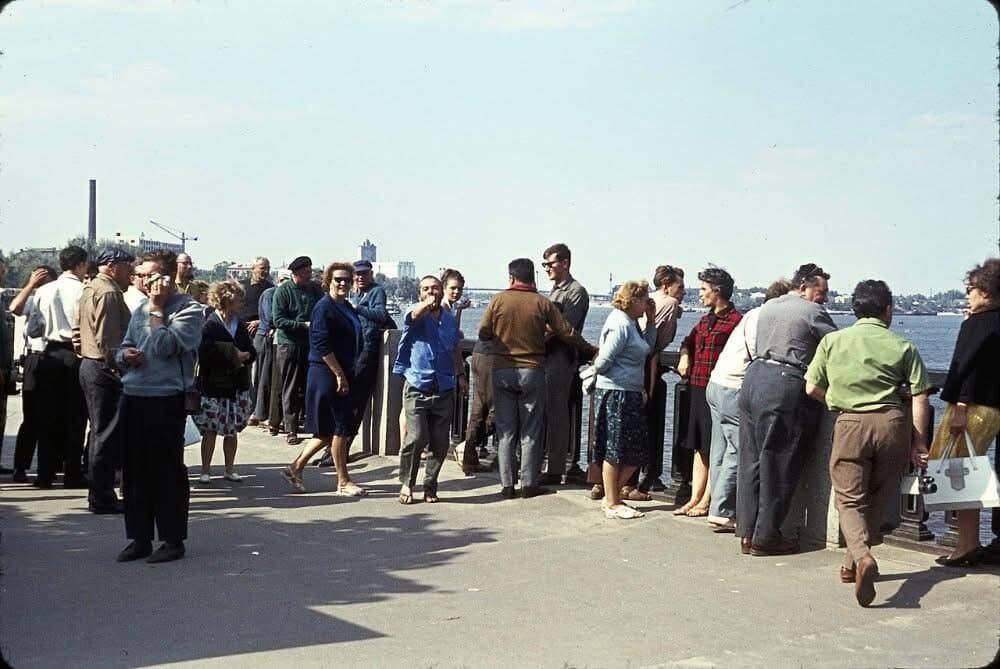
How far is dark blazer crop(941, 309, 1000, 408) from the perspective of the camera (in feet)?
24.8

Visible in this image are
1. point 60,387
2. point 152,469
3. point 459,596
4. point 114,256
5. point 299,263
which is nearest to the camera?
point 459,596

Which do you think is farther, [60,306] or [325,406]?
[325,406]

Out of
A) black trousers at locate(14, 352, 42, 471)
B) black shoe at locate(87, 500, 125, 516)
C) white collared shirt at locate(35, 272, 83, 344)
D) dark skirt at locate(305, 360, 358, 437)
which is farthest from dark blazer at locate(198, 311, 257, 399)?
black shoe at locate(87, 500, 125, 516)

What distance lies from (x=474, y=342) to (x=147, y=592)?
5.50m

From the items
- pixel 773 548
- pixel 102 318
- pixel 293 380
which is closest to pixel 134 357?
pixel 102 318

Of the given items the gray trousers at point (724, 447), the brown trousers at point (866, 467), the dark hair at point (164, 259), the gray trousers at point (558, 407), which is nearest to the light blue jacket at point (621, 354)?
the gray trousers at point (724, 447)

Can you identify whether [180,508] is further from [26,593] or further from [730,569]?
[730,569]

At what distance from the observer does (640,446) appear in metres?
9.80

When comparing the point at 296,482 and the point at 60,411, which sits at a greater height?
the point at 60,411

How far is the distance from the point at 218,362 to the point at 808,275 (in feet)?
17.1

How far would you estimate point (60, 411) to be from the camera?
10.8 m

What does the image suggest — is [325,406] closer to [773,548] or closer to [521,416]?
[521,416]

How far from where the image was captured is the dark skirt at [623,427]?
9766 mm

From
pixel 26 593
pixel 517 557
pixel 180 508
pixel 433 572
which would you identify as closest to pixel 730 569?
pixel 517 557
